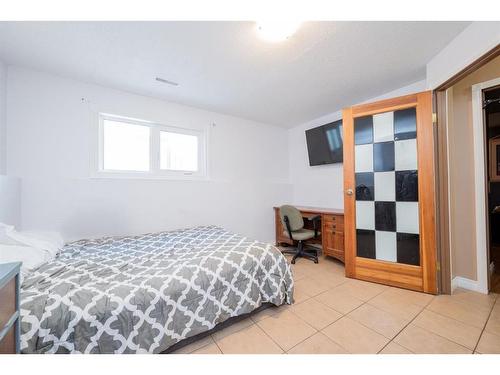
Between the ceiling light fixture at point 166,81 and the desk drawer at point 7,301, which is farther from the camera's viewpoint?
the ceiling light fixture at point 166,81

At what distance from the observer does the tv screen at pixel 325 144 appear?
3.32 meters

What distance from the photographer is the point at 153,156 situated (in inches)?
113

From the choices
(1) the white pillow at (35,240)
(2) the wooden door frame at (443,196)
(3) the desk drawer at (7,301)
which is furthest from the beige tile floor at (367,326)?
(1) the white pillow at (35,240)

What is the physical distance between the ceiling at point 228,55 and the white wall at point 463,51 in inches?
2.6

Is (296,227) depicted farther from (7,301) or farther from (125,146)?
(7,301)

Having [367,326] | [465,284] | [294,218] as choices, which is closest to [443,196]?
[465,284]

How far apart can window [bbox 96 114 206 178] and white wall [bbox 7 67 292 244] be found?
125 millimetres

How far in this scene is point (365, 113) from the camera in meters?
2.41

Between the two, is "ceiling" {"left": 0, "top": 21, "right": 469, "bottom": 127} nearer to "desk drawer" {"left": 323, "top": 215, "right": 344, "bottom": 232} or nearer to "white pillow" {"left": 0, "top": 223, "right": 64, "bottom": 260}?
"white pillow" {"left": 0, "top": 223, "right": 64, "bottom": 260}

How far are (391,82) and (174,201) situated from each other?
11.1 ft

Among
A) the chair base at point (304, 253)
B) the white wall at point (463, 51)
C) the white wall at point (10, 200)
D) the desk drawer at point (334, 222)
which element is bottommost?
the chair base at point (304, 253)

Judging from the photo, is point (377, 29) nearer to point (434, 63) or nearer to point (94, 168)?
point (434, 63)

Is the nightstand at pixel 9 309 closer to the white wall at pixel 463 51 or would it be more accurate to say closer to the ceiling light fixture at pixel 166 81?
the ceiling light fixture at pixel 166 81
